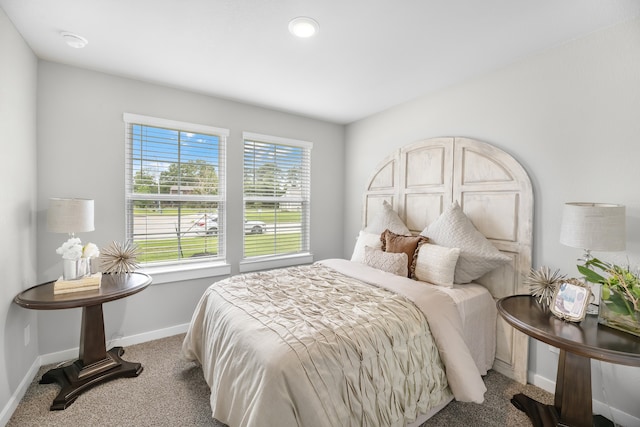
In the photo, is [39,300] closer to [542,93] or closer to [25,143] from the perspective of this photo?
[25,143]

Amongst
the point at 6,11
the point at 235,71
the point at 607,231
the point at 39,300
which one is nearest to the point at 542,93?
the point at 607,231

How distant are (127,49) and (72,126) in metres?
0.89

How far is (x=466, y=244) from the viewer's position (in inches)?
94.1

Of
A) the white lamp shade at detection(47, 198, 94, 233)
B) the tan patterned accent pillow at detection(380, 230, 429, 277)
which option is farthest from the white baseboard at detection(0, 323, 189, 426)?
the tan patterned accent pillow at detection(380, 230, 429, 277)

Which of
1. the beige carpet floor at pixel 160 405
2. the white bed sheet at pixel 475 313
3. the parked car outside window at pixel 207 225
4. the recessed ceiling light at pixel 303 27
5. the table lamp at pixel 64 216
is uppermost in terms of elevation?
the recessed ceiling light at pixel 303 27

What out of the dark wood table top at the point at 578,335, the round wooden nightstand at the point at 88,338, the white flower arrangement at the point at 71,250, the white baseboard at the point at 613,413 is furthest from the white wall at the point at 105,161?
the white baseboard at the point at 613,413

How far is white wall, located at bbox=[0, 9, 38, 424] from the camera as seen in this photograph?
1.78m

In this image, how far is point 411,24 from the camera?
185 cm

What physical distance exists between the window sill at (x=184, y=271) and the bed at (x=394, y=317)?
88 cm

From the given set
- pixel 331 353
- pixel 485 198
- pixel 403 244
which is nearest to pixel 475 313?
pixel 403 244

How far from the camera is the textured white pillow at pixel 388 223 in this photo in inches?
119

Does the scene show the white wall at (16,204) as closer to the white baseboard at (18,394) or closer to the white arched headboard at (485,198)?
the white baseboard at (18,394)

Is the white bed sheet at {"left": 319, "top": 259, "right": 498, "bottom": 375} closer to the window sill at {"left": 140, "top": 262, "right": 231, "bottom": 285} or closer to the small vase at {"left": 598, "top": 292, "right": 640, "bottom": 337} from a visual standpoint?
the small vase at {"left": 598, "top": 292, "right": 640, "bottom": 337}

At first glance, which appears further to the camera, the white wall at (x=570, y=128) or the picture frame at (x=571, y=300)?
the white wall at (x=570, y=128)
